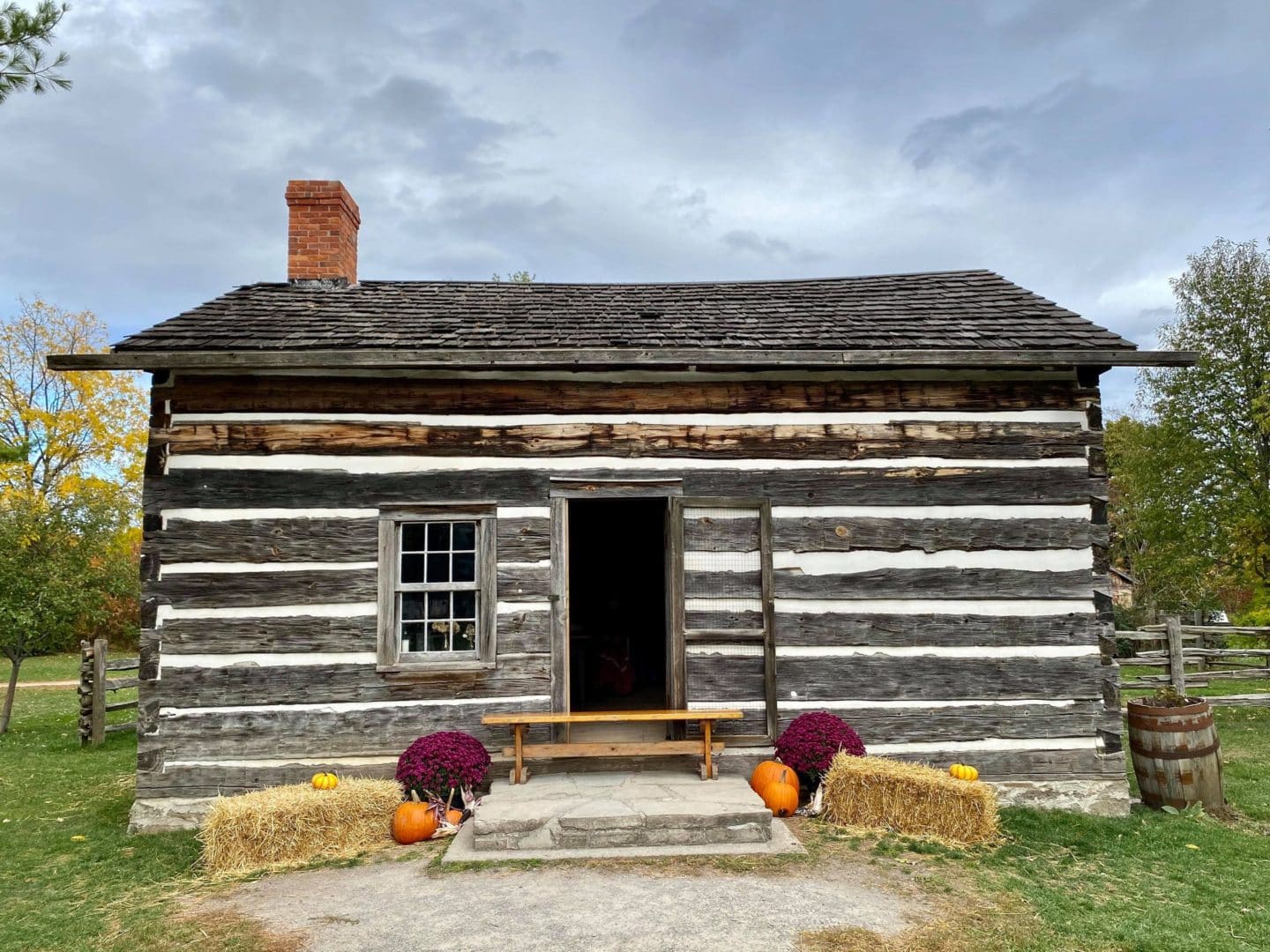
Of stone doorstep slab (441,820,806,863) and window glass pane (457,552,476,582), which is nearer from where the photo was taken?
stone doorstep slab (441,820,806,863)

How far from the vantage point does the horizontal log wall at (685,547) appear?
694 centimetres

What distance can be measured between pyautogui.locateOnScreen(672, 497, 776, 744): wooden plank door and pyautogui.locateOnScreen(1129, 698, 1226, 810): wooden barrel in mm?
3123

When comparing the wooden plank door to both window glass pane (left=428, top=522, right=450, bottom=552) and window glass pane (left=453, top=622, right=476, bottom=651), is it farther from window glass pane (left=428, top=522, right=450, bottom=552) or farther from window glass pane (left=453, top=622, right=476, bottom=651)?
window glass pane (left=428, top=522, right=450, bottom=552)

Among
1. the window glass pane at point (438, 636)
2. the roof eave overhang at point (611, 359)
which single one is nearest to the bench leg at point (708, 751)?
the window glass pane at point (438, 636)

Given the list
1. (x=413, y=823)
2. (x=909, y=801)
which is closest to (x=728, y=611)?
(x=909, y=801)

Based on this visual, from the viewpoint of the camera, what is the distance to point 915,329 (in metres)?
7.89

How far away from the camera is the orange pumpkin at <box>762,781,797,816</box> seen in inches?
249

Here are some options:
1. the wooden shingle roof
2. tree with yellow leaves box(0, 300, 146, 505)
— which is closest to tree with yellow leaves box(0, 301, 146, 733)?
tree with yellow leaves box(0, 300, 146, 505)

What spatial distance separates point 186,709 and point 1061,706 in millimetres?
7538

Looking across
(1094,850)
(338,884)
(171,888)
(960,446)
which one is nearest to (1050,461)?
(960,446)

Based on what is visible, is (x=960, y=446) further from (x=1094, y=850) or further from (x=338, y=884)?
(x=338, y=884)

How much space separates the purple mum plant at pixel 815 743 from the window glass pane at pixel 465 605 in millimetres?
2840

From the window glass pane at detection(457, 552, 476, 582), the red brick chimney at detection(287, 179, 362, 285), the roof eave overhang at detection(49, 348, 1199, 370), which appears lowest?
the window glass pane at detection(457, 552, 476, 582)

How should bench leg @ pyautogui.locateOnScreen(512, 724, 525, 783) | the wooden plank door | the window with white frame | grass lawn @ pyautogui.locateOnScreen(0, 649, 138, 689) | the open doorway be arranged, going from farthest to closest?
grass lawn @ pyautogui.locateOnScreen(0, 649, 138, 689)
the open doorway
the wooden plank door
the window with white frame
bench leg @ pyautogui.locateOnScreen(512, 724, 525, 783)
